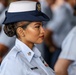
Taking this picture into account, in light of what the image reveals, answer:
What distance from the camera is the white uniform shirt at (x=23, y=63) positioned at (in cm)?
341

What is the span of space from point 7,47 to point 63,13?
228 cm

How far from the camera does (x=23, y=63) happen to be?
346cm

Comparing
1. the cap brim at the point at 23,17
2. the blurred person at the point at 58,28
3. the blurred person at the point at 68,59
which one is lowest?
the blurred person at the point at 58,28

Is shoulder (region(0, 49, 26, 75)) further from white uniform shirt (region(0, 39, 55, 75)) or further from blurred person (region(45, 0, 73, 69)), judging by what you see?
blurred person (region(45, 0, 73, 69))

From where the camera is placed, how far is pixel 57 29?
7.33 m

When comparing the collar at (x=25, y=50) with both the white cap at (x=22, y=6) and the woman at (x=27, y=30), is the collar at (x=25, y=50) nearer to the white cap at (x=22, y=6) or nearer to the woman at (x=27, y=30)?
the woman at (x=27, y=30)

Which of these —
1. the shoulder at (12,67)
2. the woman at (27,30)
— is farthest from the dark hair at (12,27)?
the shoulder at (12,67)

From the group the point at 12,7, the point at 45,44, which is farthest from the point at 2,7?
the point at 12,7

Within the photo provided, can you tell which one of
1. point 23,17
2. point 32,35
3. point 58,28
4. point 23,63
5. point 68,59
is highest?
point 23,17

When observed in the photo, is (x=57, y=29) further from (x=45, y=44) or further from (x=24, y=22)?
(x=24, y=22)

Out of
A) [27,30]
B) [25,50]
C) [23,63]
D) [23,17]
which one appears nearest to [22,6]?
[23,17]

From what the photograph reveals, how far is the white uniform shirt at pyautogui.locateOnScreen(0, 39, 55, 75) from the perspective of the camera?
11.2 feet

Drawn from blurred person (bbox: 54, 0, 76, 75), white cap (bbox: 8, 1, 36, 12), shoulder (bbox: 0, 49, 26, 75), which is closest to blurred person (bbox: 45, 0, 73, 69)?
blurred person (bbox: 54, 0, 76, 75)

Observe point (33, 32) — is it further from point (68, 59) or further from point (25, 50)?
point (68, 59)
